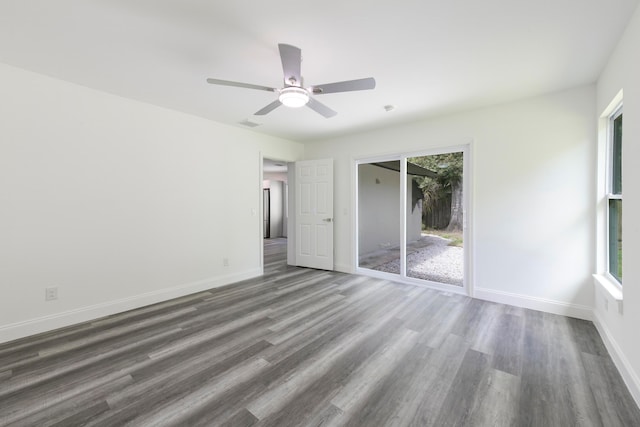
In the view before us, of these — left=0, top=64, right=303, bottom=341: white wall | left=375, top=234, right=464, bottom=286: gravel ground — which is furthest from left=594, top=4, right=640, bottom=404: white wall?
left=0, top=64, right=303, bottom=341: white wall

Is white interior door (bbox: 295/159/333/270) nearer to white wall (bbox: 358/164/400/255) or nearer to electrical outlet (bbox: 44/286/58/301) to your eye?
white wall (bbox: 358/164/400/255)

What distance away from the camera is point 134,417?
155 centimetres

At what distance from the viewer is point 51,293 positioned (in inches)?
106

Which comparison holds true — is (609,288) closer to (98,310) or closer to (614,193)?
(614,193)

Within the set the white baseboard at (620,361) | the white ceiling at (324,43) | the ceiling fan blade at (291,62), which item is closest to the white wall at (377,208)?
the white ceiling at (324,43)

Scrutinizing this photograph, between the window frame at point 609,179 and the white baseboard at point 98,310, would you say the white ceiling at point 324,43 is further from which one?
the white baseboard at point 98,310

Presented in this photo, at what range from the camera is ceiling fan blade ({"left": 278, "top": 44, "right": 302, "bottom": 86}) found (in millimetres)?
1731

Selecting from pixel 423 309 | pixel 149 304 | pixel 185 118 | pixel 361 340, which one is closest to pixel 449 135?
pixel 423 309

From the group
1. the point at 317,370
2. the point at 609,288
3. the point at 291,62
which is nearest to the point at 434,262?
the point at 609,288

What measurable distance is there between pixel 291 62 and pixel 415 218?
3.59 m

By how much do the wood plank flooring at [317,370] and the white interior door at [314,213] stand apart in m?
1.91

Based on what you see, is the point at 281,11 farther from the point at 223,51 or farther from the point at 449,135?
the point at 449,135

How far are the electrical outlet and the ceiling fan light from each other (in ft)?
9.92

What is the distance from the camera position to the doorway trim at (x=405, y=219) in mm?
3592
